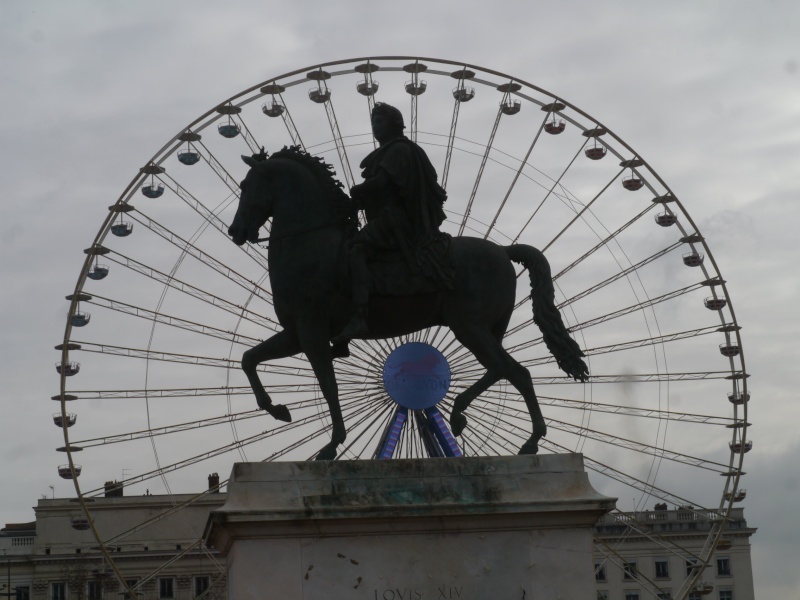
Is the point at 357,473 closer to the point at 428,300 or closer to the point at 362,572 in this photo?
the point at 362,572

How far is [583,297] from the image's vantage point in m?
36.2

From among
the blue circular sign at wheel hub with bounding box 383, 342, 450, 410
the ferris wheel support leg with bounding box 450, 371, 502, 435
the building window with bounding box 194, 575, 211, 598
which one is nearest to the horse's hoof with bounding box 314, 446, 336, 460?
the ferris wheel support leg with bounding box 450, 371, 502, 435

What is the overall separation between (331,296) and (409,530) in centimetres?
259

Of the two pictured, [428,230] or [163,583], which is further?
[163,583]

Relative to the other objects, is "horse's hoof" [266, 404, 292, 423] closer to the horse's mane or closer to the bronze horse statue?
the bronze horse statue

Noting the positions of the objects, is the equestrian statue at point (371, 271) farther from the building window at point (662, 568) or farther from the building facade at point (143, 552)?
the building window at point (662, 568)

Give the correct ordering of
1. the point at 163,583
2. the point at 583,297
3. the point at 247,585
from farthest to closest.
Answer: the point at 163,583
the point at 583,297
the point at 247,585

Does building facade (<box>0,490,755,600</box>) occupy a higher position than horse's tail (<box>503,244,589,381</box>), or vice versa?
building facade (<box>0,490,755,600</box>)

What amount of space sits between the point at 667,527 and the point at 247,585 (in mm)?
73220

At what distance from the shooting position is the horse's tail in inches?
702

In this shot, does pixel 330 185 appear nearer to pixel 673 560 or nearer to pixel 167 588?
pixel 167 588

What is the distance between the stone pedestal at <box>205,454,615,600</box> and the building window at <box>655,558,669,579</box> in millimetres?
75838

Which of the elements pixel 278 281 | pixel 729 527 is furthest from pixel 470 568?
pixel 729 527

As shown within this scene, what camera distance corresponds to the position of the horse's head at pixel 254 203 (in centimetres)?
1756
